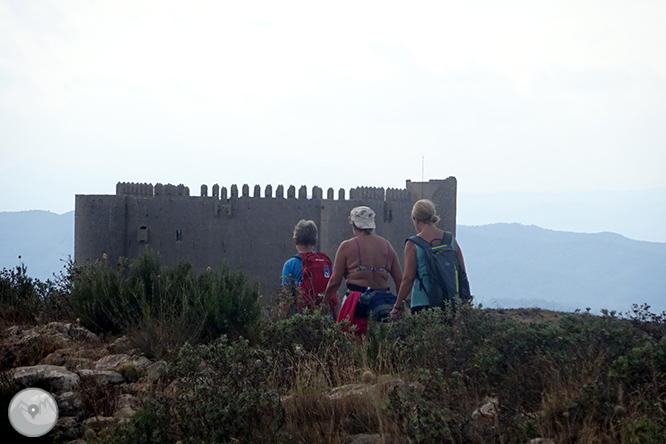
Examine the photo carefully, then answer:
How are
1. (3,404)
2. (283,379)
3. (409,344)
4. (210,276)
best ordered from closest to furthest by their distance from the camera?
(3,404) < (283,379) < (409,344) < (210,276)

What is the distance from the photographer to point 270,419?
361 centimetres

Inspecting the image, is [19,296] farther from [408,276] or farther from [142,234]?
[142,234]

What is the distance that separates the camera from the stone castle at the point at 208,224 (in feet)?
71.0

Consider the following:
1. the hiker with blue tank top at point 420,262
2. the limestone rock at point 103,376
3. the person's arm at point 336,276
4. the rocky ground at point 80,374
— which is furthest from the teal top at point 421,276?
the limestone rock at point 103,376

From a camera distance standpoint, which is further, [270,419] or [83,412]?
[83,412]

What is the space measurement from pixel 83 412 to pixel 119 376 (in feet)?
1.63

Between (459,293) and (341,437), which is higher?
(459,293)

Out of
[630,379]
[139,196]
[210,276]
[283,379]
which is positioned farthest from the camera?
[139,196]

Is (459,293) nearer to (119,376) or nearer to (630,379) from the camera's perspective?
(630,379)

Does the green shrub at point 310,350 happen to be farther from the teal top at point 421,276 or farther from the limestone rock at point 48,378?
the limestone rock at point 48,378

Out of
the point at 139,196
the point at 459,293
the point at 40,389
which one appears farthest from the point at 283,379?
the point at 139,196

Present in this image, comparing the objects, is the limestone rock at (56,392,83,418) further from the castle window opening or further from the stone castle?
the castle window opening

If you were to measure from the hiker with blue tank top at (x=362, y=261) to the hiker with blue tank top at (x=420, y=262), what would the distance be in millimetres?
184

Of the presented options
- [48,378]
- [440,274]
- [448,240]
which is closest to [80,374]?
[48,378]
